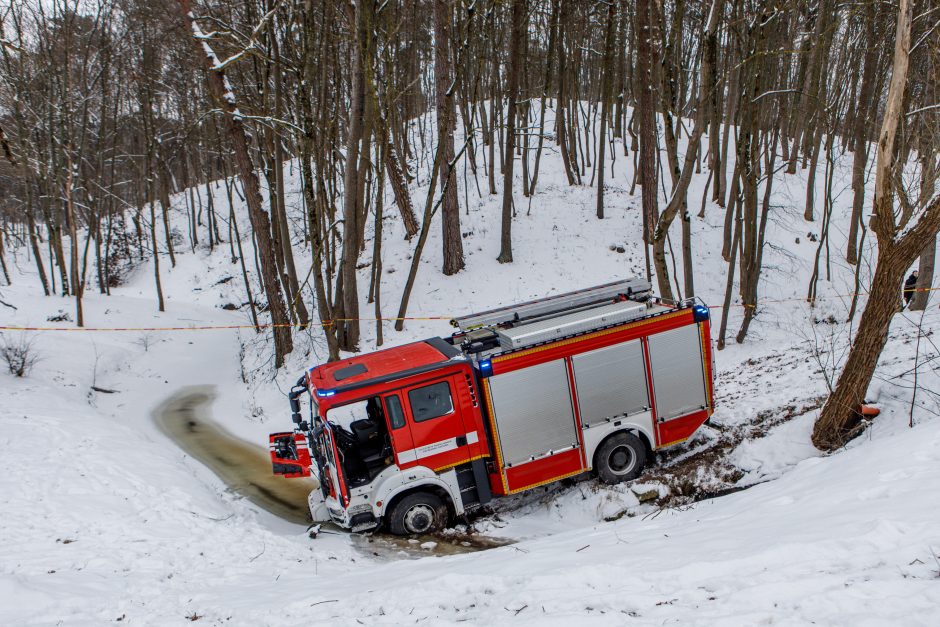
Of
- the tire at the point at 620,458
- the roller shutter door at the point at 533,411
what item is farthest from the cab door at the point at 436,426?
the tire at the point at 620,458

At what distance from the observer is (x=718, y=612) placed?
13.7 ft

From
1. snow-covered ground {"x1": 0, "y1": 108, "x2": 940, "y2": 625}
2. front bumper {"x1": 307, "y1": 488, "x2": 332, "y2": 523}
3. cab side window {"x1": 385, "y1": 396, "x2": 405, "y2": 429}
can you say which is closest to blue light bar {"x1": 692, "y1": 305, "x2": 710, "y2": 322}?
snow-covered ground {"x1": 0, "y1": 108, "x2": 940, "y2": 625}

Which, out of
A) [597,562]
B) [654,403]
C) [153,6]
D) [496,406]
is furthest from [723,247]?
[153,6]

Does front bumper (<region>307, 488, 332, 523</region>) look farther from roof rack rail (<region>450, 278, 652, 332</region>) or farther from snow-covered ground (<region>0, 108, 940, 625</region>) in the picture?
roof rack rail (<region>450, 278, 652, 332</region>)

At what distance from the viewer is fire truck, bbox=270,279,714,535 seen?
8.22 m

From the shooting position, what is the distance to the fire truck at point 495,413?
324 inches

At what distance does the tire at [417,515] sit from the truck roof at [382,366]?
5.75 feet

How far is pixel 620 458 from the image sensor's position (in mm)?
9141

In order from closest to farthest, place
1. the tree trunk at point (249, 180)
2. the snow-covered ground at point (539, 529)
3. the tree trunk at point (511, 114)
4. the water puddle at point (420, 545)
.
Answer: the snow-covered ground at point (539, 529) < the water puddle at point (420, 545) < the tree trunk at point (249, 180) < the tree trunk at point (511, 114)

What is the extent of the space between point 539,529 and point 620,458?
170cm

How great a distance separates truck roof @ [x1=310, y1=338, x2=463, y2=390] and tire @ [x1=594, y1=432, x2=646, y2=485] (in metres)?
2.57

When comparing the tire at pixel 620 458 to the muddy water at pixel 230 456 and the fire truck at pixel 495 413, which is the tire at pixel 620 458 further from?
the muddy water at pixel 230 456

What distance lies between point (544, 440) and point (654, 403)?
1780 millimetres

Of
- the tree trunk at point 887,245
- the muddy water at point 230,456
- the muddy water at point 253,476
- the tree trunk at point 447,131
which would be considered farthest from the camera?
the tree trunk at point 447,131
